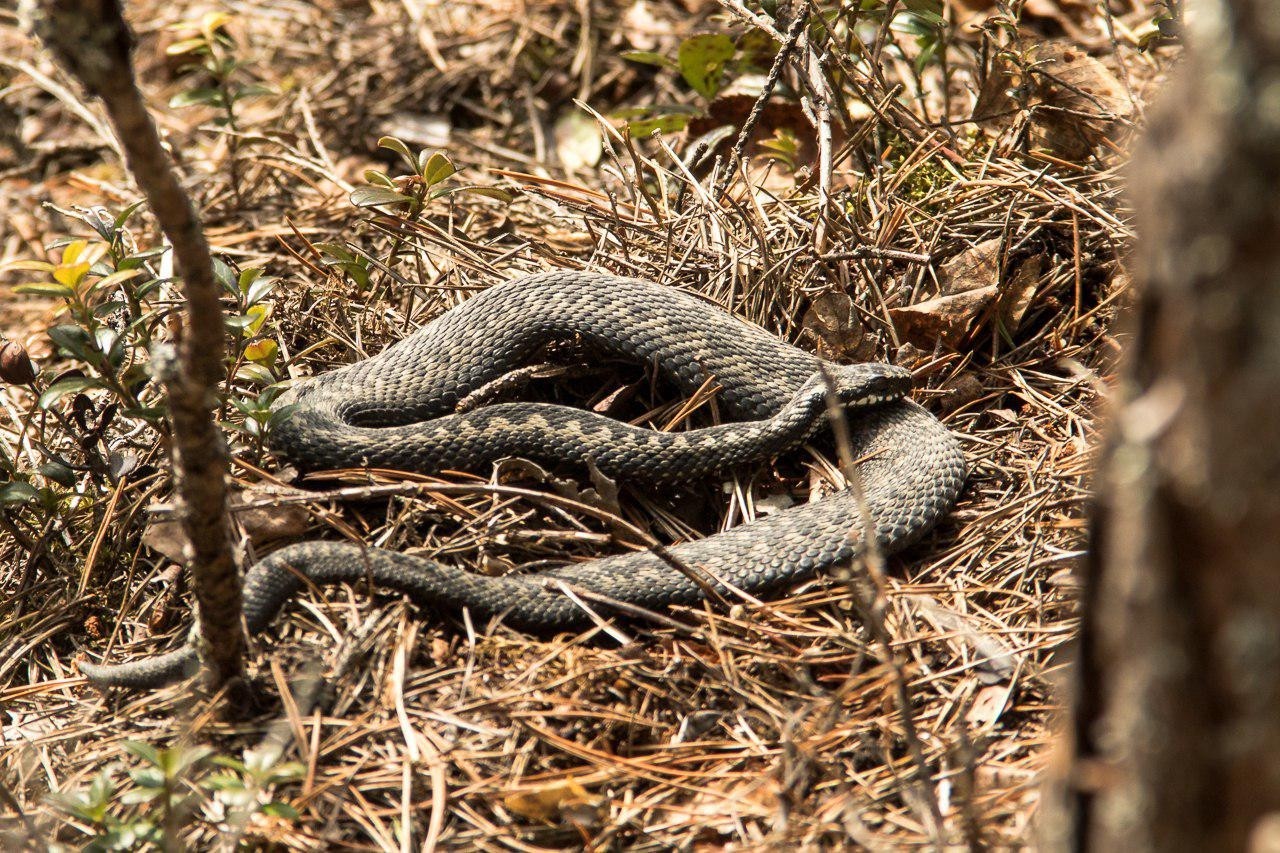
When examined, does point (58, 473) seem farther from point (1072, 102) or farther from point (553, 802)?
point (1072, 102)

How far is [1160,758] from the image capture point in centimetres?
207

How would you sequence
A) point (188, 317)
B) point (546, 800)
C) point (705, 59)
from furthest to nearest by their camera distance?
point (705, 59) → point (546, 800) → point (188, 317)

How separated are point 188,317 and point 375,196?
2.37m

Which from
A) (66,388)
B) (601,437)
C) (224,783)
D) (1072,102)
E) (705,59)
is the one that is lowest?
(224,783)

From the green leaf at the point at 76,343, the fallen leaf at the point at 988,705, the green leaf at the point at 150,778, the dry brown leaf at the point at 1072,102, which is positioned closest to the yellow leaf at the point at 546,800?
the green leaf at the point at 150,778

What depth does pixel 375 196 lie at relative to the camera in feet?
17.3

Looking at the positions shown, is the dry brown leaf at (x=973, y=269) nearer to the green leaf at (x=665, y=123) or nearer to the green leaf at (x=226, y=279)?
the green leaf at (x=665, y=123)

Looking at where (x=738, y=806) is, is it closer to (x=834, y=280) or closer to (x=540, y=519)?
(x=540, y=519)

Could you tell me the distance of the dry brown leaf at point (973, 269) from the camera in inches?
205

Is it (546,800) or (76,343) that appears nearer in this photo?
(546,800)

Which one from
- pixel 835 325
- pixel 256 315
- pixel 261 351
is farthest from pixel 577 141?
pixel 256 315

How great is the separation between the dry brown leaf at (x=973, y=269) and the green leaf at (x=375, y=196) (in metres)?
2.74

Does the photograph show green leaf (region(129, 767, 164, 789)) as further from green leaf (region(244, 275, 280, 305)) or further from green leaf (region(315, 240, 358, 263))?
green leaf (region(315, 240, 358, 263))

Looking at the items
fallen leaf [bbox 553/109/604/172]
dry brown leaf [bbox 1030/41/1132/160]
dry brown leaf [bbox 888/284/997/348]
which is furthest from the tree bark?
fallen leaf [bbox 553/109/604/172]
